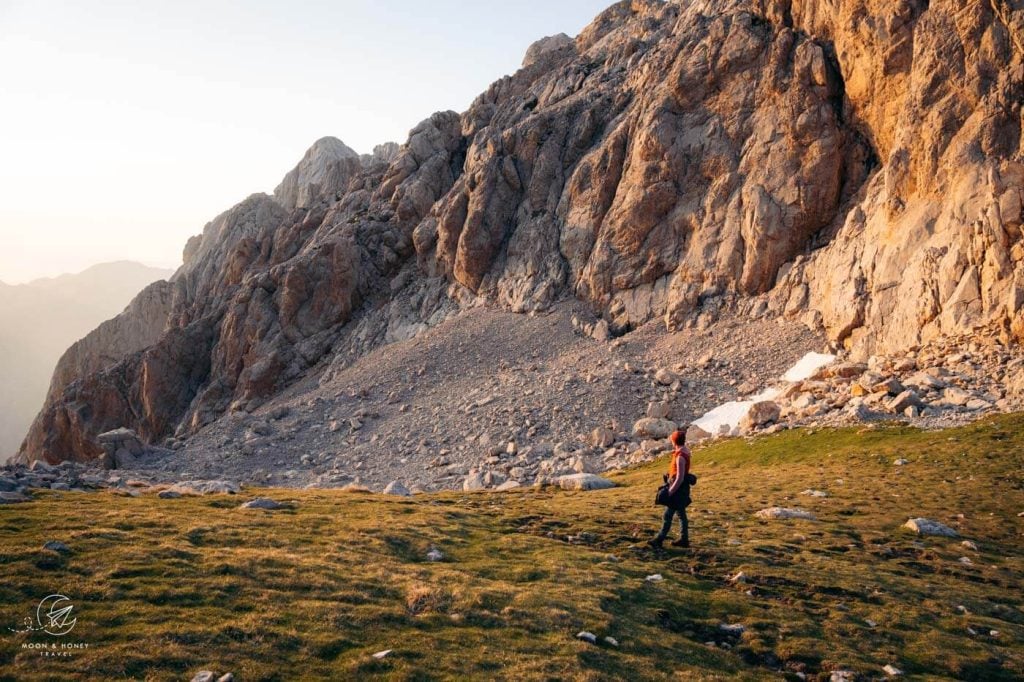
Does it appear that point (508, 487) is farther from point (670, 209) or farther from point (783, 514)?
point (670, 209)

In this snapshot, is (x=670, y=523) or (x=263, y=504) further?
(x=263, y=504)

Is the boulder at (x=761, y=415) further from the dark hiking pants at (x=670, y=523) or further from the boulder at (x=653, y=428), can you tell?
the dark hiking pants at (x=670, y=523)

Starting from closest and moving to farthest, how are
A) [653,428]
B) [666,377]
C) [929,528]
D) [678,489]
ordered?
[678,489], [929,528], [653,428], [666,377]

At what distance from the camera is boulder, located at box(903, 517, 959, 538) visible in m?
25.0

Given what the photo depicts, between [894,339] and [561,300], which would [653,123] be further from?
[894,339]

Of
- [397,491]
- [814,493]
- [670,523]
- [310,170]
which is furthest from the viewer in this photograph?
[310,170]

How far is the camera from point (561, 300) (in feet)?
281

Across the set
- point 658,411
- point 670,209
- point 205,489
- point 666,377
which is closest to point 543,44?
point 670,209

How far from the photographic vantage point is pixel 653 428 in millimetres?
54875

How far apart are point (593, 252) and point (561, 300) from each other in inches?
293

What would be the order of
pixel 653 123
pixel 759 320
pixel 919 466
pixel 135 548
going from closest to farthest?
pixel 135 548 → pixel 919 466 → pixel 759 320 → pixel 653 123

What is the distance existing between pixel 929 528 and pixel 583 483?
1976 cm

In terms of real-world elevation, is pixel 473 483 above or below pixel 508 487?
below

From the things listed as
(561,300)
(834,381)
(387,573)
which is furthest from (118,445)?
(834,381)
